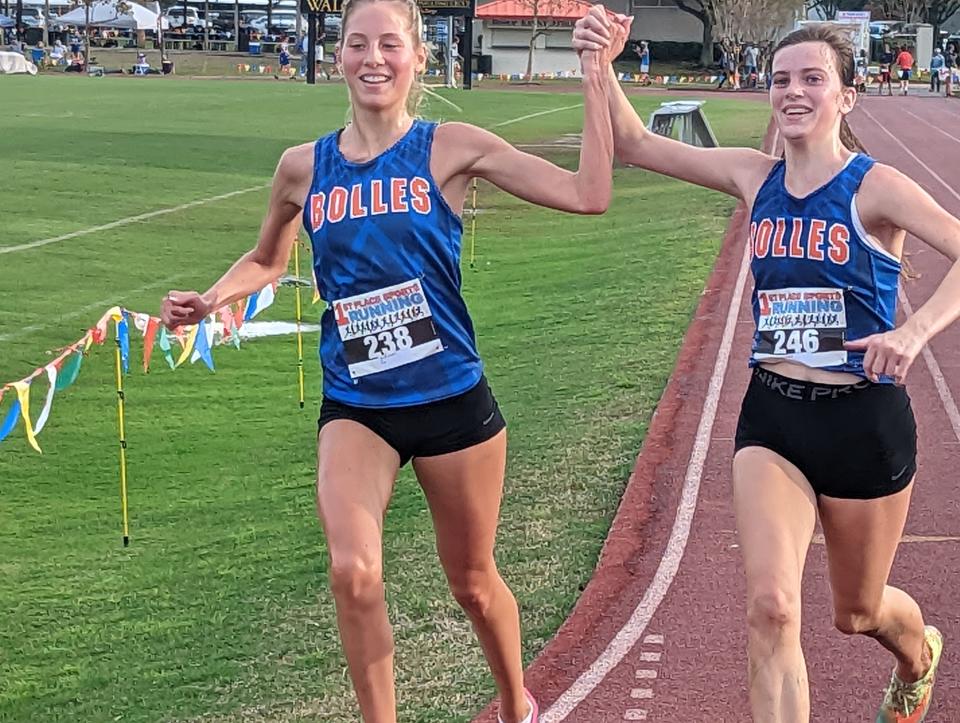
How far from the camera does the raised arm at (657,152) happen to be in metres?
4.00

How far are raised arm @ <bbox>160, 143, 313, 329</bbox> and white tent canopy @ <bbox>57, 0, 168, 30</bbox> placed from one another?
75.3 meters

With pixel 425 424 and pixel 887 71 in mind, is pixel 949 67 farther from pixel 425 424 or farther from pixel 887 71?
pixel 425 424

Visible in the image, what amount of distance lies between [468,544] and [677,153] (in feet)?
4.26

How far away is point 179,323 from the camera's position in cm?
427

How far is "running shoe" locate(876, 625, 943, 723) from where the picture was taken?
171 inches

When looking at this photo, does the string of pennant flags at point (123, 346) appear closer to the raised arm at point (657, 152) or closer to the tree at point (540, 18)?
the raised arm at point (657, 152)

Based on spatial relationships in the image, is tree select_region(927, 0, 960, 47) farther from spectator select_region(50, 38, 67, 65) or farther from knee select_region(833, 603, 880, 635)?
knee select_region(833, 603, 880, 635)

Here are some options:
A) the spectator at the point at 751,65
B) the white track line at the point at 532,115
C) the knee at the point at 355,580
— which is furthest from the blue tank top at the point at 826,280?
the spectator at the point at 751,65

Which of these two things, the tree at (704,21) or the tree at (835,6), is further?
the tree at (835,6)

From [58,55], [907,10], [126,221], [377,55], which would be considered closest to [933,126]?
[126,221]

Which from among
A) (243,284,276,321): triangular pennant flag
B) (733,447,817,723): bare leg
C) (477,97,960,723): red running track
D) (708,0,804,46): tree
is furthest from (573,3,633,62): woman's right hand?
(708,0,804,46): tree

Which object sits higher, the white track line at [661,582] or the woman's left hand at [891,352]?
the woman's left hand at [891,352]

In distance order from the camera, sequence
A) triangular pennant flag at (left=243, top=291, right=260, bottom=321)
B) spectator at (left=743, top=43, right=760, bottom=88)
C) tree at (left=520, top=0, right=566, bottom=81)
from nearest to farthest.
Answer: triangular pennant flag at (left=243, top=291, right=260, bottom=321), spectator at (left=743, top=43, right=760, bottom=88), tree at (left=520, top=0, right=566, bottom=81)

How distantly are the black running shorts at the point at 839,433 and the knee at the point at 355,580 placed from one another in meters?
1.09
